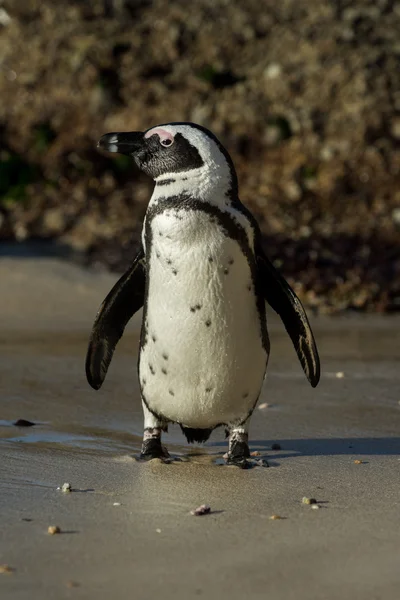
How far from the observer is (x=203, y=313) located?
387 cm

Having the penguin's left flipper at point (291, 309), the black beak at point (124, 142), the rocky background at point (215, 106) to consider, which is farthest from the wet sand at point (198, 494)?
the rocky background at point (215, 106)

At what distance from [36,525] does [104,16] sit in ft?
39.0

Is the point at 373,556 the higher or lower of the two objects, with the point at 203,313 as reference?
lower

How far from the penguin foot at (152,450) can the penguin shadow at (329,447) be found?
36cm

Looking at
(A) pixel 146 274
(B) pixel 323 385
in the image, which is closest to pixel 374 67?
(B) pixel 323 385

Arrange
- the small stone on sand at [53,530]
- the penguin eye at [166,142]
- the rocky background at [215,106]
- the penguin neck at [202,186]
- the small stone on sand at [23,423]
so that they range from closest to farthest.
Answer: the small stone on sand at [53,530]
the penguin neck at [202,186]
the penguin eye at [166,142]
the small stone on sand at [23,423]
the rocky background at [215,106]

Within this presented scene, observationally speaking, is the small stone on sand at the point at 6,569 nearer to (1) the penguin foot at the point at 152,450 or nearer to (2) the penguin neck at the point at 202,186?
(1) the penguin foot at the point at 152,450

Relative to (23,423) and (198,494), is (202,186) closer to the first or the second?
(198,494)

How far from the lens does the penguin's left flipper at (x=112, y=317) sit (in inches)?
164

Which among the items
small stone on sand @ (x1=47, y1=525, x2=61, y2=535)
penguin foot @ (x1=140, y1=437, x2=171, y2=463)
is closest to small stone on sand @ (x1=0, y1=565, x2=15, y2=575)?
small stone on sand @ (x1=47, y1=525, x2=61, y2=535)

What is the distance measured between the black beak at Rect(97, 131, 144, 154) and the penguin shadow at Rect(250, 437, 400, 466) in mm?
1151

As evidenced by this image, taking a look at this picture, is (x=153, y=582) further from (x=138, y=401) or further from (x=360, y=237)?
(x=360, y=237)

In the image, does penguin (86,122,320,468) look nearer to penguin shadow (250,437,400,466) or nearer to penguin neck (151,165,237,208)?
penguin neck (151,165,237,208)

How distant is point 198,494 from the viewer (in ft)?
11.1
